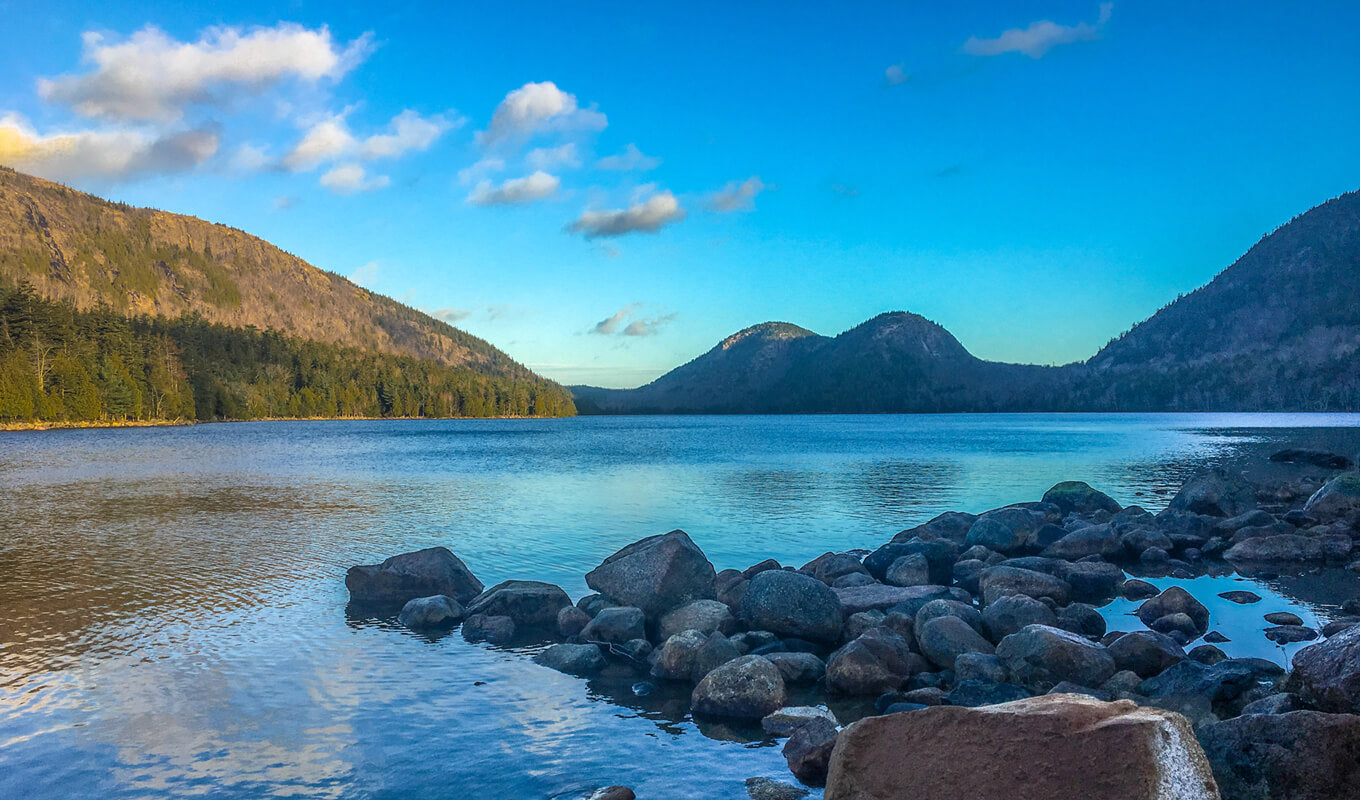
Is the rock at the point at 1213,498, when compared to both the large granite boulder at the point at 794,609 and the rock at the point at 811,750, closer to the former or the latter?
the large granite boulder at the point at 794,609

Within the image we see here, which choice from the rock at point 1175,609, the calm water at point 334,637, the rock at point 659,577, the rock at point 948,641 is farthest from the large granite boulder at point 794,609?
the rock at point 1175,609

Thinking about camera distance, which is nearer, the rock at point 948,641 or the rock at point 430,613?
the rock at point 948,641

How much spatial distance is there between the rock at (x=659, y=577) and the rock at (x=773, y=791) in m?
7.15

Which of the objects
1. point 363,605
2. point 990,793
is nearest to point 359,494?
point 363,605

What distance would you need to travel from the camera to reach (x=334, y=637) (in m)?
16.1

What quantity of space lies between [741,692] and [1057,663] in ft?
15.9

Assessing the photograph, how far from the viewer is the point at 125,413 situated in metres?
144

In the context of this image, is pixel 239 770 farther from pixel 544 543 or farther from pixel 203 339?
pixel 203 339

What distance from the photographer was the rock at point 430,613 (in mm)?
16953

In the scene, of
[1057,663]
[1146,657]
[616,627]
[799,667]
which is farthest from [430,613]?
[1146,657]

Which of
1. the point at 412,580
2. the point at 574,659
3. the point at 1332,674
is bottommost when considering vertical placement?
the point at 574,659

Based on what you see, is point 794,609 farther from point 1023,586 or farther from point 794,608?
point 1023,586

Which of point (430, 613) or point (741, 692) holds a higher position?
point (430, 613)

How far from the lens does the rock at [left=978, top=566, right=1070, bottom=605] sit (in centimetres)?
1717
